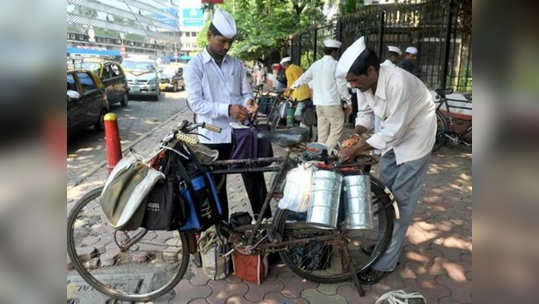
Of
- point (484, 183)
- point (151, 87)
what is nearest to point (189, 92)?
point (484, 183)

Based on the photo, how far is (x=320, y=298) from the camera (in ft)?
9.84

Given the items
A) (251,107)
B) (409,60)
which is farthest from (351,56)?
(409,60)

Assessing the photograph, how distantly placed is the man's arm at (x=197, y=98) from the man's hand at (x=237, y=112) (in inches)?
1.8

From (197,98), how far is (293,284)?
5.67 feet

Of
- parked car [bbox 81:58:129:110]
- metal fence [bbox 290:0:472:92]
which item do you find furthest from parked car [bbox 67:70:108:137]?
metal fence [bbox 290:0:472:92]

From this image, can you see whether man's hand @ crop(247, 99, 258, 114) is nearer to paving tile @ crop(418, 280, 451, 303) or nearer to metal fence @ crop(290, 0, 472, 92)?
paving tile @ crop(418, 280, 451, 303)

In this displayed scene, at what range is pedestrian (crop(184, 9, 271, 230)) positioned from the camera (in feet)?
10.1

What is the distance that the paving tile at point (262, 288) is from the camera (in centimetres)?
300

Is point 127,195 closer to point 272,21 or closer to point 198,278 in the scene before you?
point 198,278

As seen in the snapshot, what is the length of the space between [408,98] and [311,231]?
1.22m

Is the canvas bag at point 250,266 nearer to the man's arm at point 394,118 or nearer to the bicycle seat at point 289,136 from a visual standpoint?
the bicycle seat at point 289,136

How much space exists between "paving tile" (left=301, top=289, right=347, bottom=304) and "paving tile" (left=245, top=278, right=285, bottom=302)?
0.71ft

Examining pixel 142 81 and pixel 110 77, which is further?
pixel 142 81

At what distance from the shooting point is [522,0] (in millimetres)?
681
